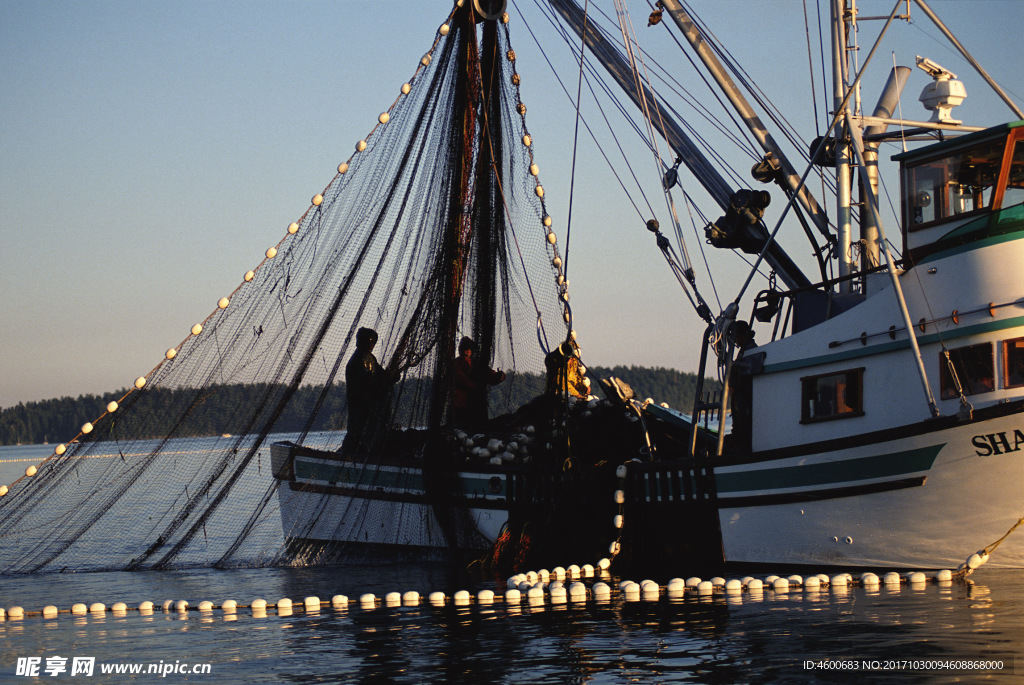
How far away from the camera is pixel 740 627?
9.59 metres

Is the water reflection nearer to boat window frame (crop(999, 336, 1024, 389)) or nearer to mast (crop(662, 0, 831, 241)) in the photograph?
boat window frame (crop(999, 336, 1024, 389))

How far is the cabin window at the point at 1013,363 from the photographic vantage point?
36.6 feet

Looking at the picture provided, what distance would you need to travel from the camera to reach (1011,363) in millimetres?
11203

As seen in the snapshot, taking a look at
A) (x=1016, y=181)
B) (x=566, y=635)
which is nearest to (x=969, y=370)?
(x=1016, y=181)

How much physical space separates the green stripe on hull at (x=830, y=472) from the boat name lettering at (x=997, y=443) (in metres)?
0.34

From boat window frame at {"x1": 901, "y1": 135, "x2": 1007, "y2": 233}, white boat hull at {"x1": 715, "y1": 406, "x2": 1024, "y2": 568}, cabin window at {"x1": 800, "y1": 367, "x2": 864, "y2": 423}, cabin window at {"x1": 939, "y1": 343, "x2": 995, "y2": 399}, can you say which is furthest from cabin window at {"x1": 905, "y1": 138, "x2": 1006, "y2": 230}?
white boat hull at {"x1": 715, "y1": 406, "x2": 1024, "y2": 568}

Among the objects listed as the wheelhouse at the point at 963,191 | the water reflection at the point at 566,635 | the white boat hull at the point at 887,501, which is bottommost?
the water reflection at the point at 566,635

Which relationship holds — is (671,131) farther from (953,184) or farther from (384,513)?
(384,513)

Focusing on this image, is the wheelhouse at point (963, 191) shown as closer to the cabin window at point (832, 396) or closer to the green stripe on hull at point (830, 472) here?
the cabin window at point (832, 396)

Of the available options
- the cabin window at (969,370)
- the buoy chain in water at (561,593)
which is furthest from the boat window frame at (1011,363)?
the buoy chain in water at (561,593)

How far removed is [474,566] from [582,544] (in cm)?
147

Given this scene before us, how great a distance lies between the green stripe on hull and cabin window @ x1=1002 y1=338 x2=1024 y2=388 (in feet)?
3.17

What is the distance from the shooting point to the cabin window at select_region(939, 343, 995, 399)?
37.2 feet

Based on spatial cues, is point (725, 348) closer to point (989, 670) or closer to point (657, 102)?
point (657, 102)
